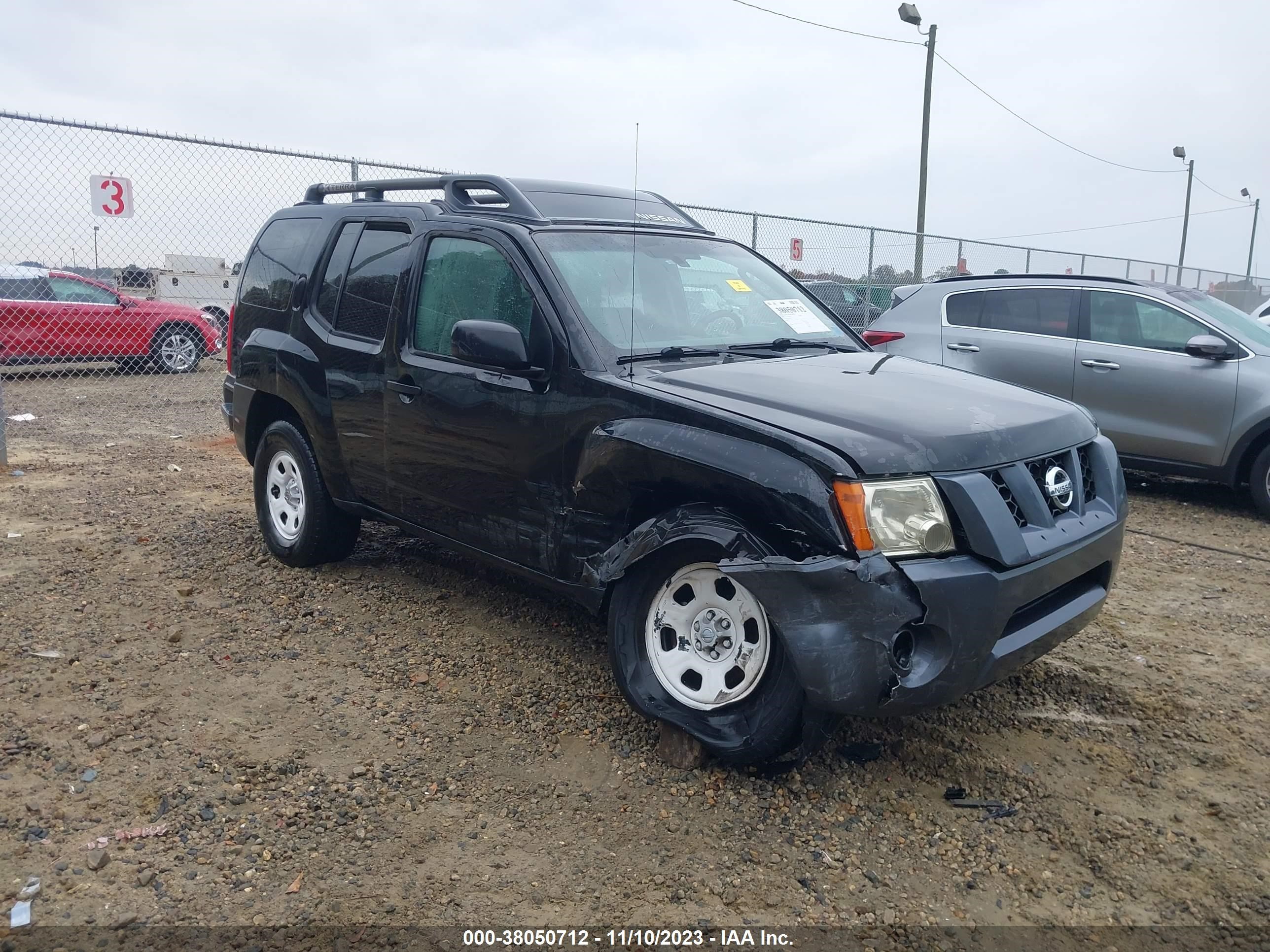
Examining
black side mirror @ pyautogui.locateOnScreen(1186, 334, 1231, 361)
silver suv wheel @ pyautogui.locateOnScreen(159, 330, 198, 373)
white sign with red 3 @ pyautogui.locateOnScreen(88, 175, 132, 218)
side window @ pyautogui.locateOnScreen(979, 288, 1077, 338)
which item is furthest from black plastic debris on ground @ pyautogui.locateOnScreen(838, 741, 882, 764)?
silver suv wheel @ pyautogui.locateOnScreen(159, 330, 198, 373)

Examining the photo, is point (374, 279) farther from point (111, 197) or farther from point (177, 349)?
point (177, 349)

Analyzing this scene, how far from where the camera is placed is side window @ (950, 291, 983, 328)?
809cm

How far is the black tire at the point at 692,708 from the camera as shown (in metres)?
3.00

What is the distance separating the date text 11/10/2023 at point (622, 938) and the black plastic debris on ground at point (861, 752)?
0.95m

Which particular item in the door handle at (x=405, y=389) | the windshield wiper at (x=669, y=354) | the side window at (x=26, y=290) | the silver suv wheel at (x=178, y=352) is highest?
the side window at (x=26, y=290)

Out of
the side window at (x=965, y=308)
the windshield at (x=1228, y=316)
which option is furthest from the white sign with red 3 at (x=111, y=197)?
the windshield at (x=1228, y=316)

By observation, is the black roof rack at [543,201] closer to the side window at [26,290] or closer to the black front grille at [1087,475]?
the black front grille at [1087,475]

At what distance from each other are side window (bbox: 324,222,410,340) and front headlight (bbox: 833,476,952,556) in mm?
2546

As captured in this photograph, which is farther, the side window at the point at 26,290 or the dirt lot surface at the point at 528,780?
the side window at the point at 26,290

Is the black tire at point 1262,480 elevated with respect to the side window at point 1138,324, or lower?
lower

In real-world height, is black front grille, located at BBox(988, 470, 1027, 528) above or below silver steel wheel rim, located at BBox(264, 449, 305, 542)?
above

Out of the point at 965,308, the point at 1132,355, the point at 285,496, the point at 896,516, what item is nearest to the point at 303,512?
the point at 285,496

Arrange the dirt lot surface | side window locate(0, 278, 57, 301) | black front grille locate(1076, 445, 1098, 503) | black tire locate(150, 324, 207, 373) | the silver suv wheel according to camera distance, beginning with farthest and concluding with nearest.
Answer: the silver suv wheel < black tire locate(150, 324, 207, 373) < side window locate(0, 278, 57, 301) < black front grille locate(1076, 445, 1098, 503) < the dirt lot surface

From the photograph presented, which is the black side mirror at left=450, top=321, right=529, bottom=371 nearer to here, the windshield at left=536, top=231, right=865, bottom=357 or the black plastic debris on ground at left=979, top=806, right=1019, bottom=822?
the windshield at left=536, top=231, right=865, bottom=357
